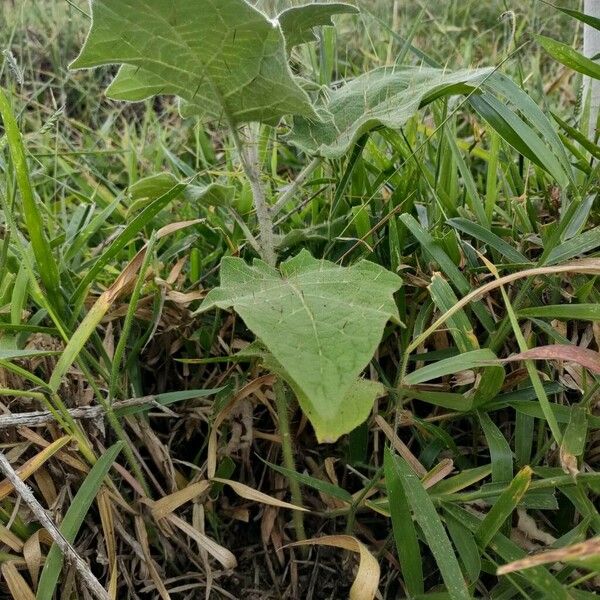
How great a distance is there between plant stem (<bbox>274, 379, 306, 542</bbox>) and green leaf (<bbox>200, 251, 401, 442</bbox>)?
0.54 feet

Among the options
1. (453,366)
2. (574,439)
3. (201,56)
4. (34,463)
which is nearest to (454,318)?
(453,366)

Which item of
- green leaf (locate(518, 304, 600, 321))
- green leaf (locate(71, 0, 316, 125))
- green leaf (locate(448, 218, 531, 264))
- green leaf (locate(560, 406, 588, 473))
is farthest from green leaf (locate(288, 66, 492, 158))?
green leaf (locate(560, 406, 588, 473))

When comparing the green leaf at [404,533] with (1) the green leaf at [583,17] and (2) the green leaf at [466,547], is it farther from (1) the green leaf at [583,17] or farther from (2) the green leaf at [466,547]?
(1) the green leaf at [583,17]

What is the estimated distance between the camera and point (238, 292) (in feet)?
2.60

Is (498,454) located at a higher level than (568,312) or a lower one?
lower

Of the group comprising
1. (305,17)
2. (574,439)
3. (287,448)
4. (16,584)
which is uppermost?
(305,17)

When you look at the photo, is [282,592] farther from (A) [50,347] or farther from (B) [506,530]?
(A) [50,347]

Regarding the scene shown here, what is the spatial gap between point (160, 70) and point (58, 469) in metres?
0.55

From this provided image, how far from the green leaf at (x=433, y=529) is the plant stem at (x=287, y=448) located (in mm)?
155

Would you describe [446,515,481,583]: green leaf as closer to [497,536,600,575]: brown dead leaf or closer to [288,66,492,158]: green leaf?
[497,536,600,575]: brown dead leaf

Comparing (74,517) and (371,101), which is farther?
(371,101)

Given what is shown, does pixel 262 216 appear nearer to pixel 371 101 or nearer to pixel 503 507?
pixel 371 101

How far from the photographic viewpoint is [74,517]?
0.87 metres

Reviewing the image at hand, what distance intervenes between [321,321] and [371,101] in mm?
417
